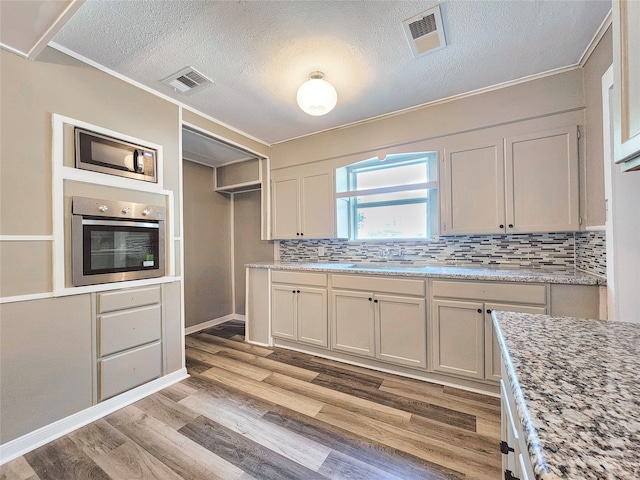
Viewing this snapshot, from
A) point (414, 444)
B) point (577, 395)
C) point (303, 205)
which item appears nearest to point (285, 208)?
point (303, 205)

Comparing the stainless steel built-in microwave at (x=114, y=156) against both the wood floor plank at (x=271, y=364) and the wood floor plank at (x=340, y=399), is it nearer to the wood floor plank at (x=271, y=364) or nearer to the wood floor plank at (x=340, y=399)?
the wood floor plank at (x=271, y=364)

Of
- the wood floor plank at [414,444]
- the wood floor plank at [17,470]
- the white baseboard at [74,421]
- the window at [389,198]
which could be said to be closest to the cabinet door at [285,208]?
the window at [389,198]

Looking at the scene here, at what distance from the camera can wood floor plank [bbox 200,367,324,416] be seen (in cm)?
197

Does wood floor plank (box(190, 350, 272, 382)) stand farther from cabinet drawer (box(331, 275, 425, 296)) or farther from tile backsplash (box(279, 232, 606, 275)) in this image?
tile backsplash (box(279, 232, 606, 275))

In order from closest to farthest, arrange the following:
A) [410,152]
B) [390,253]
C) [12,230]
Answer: [12,230] < [410,152] < [390,253]

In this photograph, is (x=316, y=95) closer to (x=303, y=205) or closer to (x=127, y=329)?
(x=303, y=205)

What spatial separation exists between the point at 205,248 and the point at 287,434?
299 cm

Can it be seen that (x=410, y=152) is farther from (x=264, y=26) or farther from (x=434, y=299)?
(x=264, y=26)

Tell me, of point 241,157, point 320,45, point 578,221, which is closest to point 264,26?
point 320,45

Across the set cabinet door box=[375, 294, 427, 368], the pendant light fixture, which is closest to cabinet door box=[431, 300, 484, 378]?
cabinet door box=[375, 294, 427, 368]

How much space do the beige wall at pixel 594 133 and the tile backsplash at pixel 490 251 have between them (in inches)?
8.1

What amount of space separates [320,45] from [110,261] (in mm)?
2197

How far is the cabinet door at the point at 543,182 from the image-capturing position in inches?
80.0

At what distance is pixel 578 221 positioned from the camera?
2.01 meters
